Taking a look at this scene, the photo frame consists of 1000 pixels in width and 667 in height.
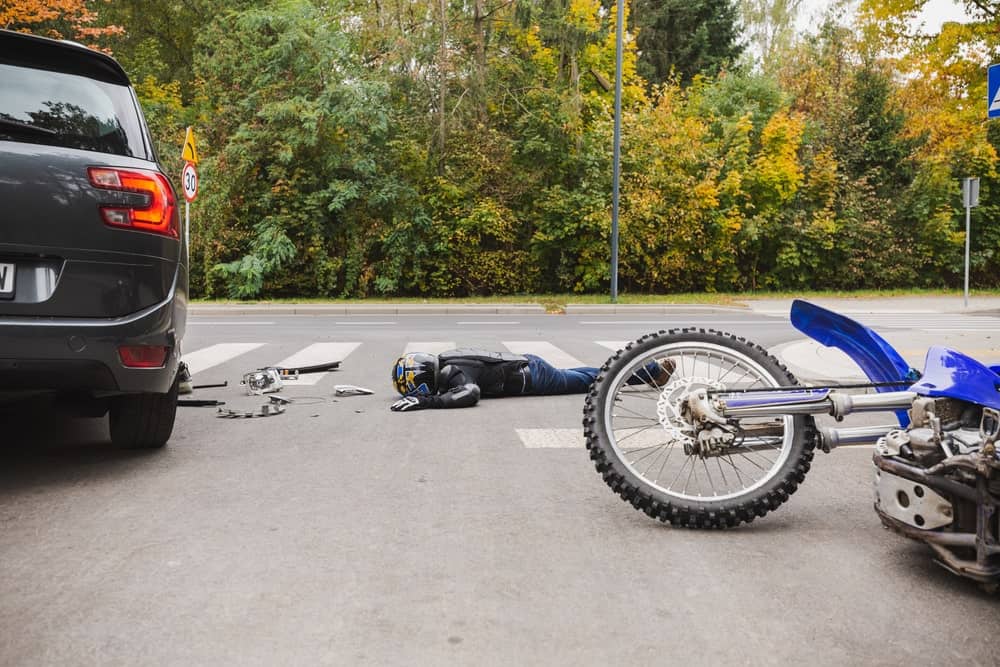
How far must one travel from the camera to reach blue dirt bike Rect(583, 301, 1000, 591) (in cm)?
312

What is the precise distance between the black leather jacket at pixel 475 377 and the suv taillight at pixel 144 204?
2.79 m

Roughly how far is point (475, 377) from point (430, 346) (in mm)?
4765

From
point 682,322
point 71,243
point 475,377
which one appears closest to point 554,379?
point 475,377

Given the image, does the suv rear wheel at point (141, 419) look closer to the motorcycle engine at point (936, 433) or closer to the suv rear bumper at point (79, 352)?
the suv rear bumper at point (79, 352)

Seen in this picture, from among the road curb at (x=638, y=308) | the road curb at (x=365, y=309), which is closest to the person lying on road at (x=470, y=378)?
the road curb at (x=365, y=309)

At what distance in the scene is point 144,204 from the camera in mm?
4336

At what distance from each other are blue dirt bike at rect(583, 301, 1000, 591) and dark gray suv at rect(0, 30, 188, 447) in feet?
7.22

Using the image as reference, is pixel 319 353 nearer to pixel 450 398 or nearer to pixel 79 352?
pixel 450 398

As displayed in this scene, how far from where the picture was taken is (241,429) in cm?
605

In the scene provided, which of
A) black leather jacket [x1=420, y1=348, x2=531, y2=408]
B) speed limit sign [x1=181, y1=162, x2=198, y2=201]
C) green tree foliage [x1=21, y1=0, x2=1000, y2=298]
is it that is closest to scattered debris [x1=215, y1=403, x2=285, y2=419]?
black leather jacket [x1=420, y1=348, x2=531, y2=408]

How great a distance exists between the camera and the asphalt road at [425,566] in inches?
103

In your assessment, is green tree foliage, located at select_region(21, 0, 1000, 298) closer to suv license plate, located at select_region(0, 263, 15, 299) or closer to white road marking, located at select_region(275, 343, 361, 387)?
white road marking, located at select_region(275, 343, 361, 387)

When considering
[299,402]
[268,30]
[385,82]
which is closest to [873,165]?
[385,82]

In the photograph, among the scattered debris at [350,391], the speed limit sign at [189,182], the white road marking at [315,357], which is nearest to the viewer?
the scattered debris at [350,391]
